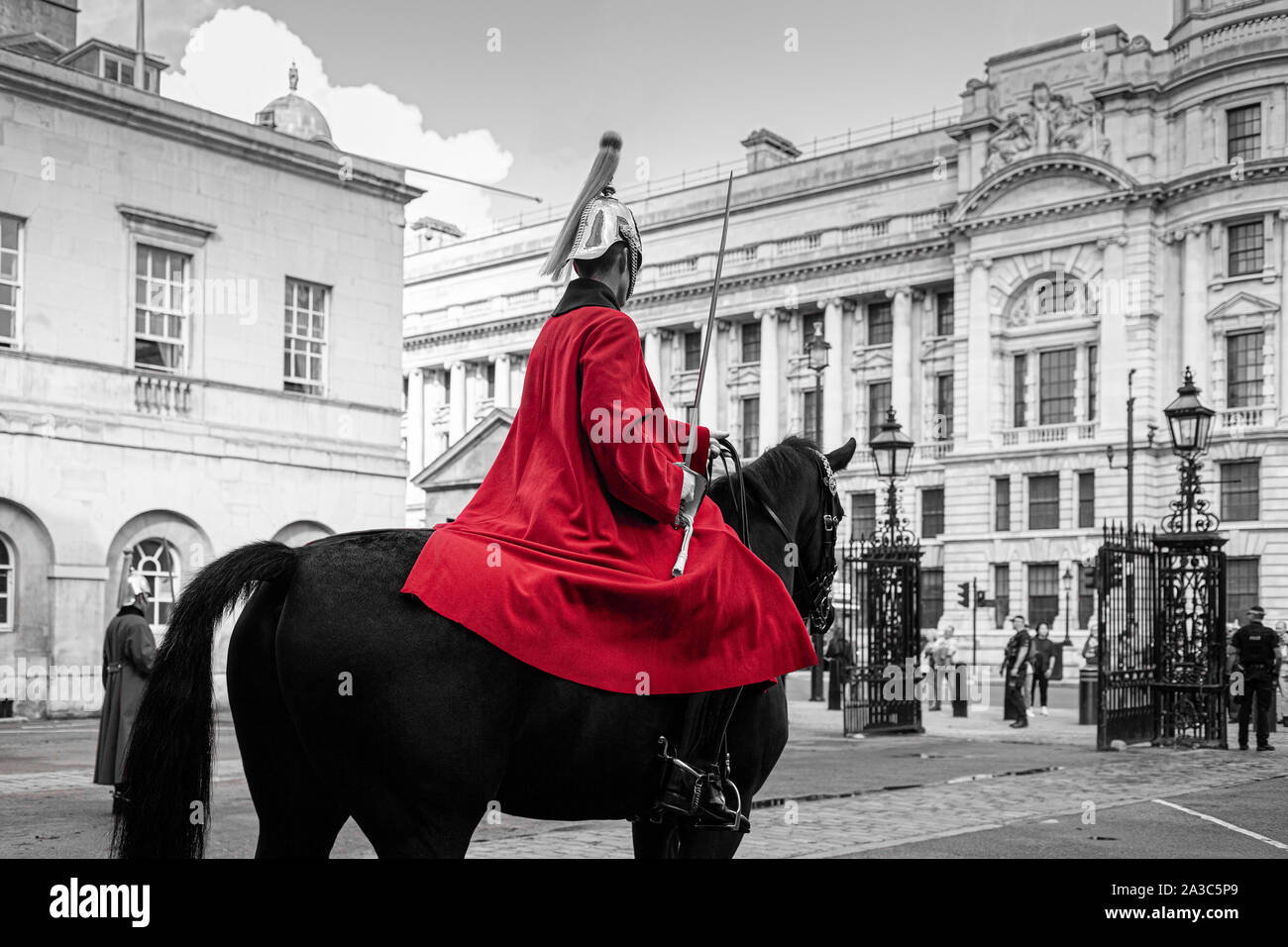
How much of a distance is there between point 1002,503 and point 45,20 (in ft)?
147

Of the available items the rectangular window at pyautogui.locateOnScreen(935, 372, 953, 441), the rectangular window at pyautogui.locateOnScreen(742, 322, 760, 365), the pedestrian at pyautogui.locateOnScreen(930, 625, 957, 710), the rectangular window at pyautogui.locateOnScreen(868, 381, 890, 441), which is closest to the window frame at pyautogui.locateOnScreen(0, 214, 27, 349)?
the pedestrian at pyautogui.locateOnScreen(930, 625, 957, 710)

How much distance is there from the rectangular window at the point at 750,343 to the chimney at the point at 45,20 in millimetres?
49043

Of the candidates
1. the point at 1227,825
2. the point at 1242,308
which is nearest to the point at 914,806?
the point at 1227,825

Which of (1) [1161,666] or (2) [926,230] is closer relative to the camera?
(1) [1161,666]

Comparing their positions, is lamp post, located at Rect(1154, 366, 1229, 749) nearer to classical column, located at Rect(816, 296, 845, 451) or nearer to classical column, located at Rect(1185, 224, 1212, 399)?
classical column, located at Rect(1185, 224, 1212, 399)

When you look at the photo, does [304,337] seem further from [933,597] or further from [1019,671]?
[933,597]

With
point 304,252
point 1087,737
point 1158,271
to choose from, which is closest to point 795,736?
point 1087,737

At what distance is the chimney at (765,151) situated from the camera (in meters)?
80.2

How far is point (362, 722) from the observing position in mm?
4301

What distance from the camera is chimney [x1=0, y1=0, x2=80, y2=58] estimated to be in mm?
28438

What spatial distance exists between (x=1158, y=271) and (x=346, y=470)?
4277cm
